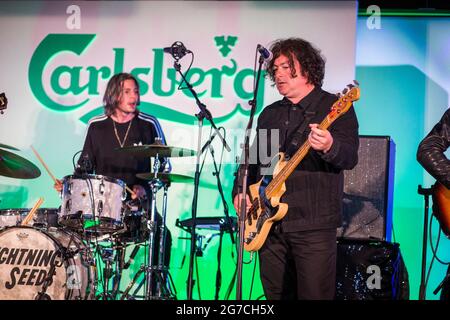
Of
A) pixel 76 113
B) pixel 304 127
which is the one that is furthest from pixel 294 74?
pixel 76 113

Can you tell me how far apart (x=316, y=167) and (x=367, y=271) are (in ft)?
4.31

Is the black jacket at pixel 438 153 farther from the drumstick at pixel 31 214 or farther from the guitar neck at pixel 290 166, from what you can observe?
the drumstick at pixel 31 214

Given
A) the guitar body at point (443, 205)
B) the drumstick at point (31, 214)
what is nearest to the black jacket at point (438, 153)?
the guitar body at point (443, 205)

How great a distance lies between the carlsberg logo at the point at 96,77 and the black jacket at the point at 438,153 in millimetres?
2481

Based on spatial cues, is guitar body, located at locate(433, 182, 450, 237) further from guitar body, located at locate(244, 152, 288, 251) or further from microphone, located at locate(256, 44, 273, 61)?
microphone, located at locate(256, 44, 273, 61)

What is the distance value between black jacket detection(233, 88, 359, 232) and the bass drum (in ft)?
6.13

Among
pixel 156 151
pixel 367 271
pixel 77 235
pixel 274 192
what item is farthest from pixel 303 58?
pixel 77 235

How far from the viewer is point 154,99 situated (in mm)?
6855

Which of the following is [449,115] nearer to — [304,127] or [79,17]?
[304,127]

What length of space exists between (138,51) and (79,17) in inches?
26.6

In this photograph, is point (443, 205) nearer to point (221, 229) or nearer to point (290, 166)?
point (290, 166)

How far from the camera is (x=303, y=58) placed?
425cm

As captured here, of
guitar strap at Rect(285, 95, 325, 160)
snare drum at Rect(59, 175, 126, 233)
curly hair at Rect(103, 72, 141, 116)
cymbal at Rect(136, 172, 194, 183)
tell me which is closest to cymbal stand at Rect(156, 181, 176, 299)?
cymbal at Rect(136, 172, 194, 183)

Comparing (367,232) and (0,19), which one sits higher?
(0,19)
